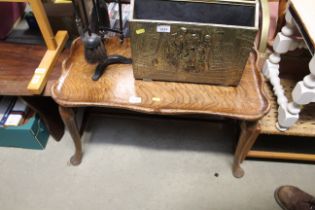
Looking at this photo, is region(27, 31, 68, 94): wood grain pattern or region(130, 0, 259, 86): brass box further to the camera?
region(27, 31, 68, 94): wood grain pattern

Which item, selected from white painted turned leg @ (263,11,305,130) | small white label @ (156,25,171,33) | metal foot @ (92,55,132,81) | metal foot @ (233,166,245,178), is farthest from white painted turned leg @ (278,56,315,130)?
metal foot @ (92,55,132,81)

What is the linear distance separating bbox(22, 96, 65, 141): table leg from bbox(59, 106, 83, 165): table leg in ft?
0.58

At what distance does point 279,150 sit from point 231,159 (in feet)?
0.81

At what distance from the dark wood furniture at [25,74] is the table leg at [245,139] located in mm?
792

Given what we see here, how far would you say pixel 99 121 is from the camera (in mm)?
1446

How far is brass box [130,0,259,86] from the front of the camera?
0.77 m

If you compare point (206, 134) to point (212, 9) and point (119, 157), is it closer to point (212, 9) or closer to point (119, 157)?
point (119, 157)

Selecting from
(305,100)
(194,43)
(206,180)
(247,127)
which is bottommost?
(206,180)

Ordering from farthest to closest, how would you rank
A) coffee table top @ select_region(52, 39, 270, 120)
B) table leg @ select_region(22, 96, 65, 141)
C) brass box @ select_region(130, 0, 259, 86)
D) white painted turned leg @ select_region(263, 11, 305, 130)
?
table leg @ select_region(22, 96, 65, 141) → white painted turned leg @ select_region(263, 11, 305, 130) → coffee table top @ select_region(52, 39, 270, 120) → brass box @ select_region(130, 0, 259, 86)

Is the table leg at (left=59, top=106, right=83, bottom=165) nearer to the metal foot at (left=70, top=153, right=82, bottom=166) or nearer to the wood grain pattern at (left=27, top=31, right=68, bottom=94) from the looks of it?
the metal foot at (left=70, top=153, right=82, bottom=166)

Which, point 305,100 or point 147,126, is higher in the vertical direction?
point 305,100

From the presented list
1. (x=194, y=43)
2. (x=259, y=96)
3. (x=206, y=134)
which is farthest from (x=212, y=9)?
(x=206, y=134)

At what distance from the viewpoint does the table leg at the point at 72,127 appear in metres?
0.96

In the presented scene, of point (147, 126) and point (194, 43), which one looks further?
point (147, 126)
